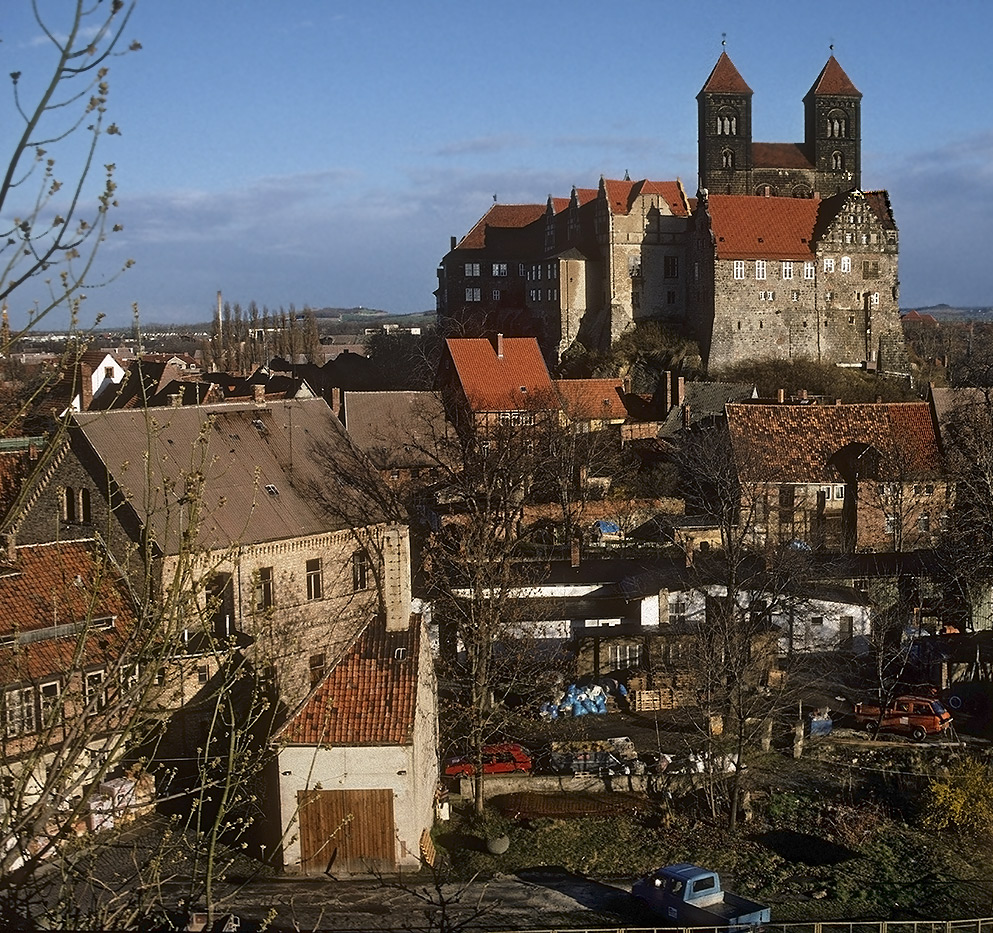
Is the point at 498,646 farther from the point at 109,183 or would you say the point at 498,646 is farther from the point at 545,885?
the point at 109,183

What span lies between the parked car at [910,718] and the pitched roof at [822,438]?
1434 centimetres

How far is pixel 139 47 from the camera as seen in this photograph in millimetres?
6105

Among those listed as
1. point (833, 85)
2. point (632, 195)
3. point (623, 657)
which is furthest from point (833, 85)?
point (623, 657)

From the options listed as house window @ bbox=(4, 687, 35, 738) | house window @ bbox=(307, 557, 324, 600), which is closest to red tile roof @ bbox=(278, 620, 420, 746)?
house window @ bbox=(307, 557, 324, 600)

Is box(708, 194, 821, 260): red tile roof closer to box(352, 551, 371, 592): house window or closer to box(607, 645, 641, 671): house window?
box(607, 645, 641, 671): house window

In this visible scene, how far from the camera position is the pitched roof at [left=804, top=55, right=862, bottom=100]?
3551 inches

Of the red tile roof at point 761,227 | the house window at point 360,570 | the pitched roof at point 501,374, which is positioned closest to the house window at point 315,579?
the house window at point 360,570

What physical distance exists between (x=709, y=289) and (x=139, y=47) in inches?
2624

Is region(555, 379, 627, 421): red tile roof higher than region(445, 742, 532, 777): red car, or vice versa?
region(555, 379, 627, 421): red tile roof

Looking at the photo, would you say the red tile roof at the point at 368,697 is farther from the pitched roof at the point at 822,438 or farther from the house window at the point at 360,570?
the pitched roof at the point at 822,438

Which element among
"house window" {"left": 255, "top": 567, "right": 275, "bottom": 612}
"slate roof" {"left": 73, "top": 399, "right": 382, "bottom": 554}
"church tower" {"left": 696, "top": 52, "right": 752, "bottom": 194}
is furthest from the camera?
"church tower" {"left": 696, "top": 52, "right": 752, "bottom": 194}

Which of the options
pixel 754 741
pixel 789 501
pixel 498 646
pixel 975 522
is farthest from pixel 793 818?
pixel 789 501

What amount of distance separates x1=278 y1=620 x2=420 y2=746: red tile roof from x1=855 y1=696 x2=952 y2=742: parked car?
1269cm

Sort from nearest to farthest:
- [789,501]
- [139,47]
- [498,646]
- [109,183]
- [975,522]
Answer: [139,47] < [109,183] < [498,646] < [975,522] < [789,501]
